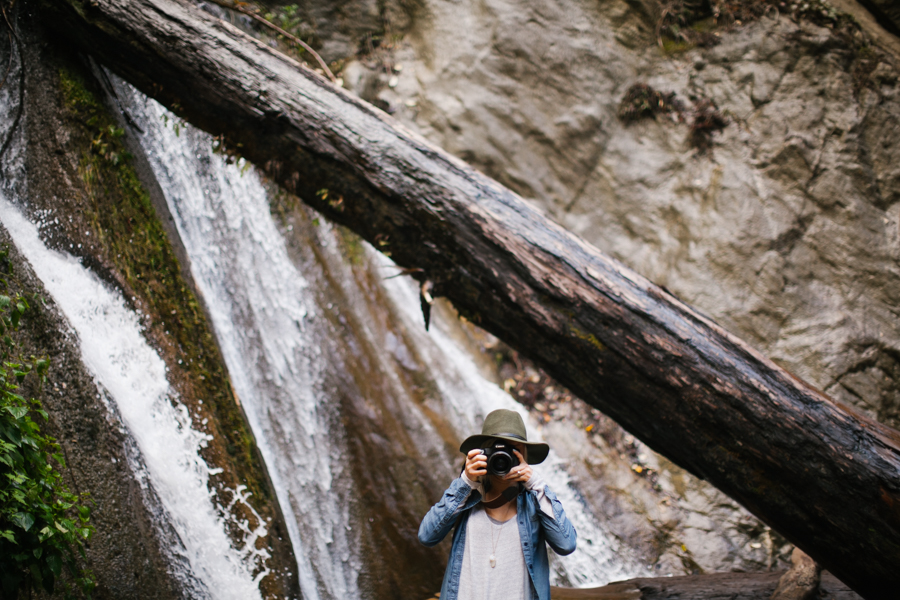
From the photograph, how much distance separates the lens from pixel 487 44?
21.5 ft

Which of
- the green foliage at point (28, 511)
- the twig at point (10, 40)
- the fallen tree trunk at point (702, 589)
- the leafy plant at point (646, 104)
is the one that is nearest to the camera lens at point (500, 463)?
the fallen tree trunk at point (702, 589)

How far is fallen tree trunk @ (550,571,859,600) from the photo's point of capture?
294 cm

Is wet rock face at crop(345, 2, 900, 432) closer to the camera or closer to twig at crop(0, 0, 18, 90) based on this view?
twig at crop(0, 0, 18, 90)

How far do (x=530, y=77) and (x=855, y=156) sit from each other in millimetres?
3857

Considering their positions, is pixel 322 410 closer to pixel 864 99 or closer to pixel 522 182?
pixel 522 182

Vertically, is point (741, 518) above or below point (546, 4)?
below

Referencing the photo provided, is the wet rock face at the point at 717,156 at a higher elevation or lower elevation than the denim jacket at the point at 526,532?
higher

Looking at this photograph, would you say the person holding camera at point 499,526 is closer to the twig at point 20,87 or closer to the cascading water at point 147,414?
the cascading water at point 147,414

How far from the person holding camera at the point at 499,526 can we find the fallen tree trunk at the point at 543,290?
0.75 metres

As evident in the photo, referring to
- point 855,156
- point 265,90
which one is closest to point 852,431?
point 265,90

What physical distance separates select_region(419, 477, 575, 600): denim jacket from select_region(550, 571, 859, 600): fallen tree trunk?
4.24ft

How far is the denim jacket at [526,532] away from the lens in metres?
2.10

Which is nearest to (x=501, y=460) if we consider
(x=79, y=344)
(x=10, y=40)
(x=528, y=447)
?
(x=528, y=447)

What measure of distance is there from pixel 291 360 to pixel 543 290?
3127 millimetres
